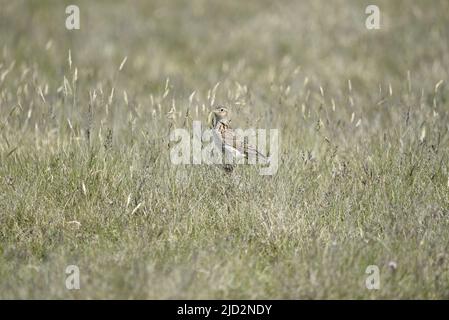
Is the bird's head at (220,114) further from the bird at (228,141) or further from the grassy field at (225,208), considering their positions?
the grassy field at (225,208)

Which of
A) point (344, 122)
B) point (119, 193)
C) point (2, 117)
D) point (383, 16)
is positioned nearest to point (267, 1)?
point (383, 16)

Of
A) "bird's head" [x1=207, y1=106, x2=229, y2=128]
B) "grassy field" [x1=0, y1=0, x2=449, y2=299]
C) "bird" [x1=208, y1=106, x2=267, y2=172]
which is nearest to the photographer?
"grassy field" [x1=0, y1=0, x2=449, y2=299]

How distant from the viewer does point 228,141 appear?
647 cm

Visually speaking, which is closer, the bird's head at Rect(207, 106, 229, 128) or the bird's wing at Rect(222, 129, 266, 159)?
the bird's wing at Rect(222, 129, 266, 159)

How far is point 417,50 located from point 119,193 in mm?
6916

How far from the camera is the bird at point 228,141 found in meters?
6.33

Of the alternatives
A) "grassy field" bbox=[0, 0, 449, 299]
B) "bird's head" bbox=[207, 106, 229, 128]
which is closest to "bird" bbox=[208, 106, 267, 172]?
"bird's head" bbox=[207, 106, 229, 128]

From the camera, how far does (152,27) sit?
1223 cm

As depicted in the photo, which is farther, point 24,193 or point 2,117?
point 2,117

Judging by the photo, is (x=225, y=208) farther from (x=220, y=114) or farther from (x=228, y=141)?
(x=220, y=114)

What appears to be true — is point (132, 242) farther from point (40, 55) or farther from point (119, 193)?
point (40, 55)

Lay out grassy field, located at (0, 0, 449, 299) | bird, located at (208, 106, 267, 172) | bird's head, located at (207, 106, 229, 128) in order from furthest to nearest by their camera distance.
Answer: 1. bird's head, located at (207, 106, 229, 128)
2. bird, located at (208, 106, 267, 172)
3. grassy field, located at (0, 0, 449, 299)

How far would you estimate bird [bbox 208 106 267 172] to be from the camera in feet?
20.8

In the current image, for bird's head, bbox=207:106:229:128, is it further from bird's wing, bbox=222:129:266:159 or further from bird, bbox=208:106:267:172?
bird's wing, bbox=222:129:266:159
